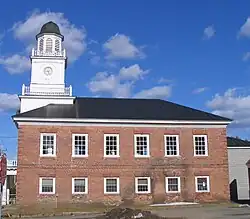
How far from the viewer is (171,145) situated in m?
38.2

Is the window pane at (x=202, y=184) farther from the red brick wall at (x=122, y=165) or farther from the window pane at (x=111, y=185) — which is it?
the window pane at (x=111, y=185)

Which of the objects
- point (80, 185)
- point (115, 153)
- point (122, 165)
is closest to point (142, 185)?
point (122, 165)

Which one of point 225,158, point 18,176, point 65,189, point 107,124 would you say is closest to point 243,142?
point 225,158

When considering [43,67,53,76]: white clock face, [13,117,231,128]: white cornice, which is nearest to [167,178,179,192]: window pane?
[13,117,231,128]: white cornice

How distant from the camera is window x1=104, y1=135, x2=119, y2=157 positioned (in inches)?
1469

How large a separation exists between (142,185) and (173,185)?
9.41 ft

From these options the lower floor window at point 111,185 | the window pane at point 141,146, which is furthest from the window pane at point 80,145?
the window pane at point 141,146

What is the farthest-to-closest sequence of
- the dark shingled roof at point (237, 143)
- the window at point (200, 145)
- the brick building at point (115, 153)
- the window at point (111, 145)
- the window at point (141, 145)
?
the dark shingled roof at point (237, 143) < the window at point (200, 145) < the window at point (141, 145) < the window at point (111, 145) < the brick building at point (115, 153)

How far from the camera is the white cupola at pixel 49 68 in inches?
1598

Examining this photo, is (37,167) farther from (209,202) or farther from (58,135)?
(209,202)

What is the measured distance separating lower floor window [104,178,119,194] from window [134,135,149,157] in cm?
321

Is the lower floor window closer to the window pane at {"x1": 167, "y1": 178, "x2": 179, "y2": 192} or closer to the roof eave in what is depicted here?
the window pane at {"x1": 167, "y1": 178, "x2": 179, "y2": 192}

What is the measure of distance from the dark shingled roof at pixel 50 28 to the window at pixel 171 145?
617 inches

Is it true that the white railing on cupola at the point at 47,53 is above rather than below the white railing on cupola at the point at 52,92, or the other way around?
above
